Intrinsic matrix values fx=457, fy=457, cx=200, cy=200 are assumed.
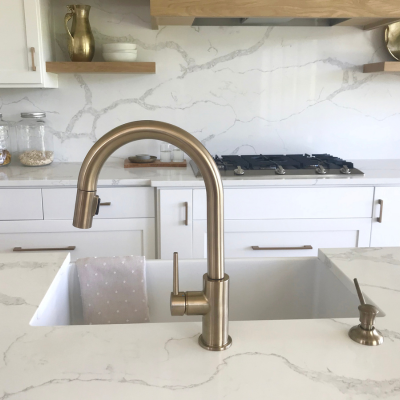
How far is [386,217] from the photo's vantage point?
2.34 m

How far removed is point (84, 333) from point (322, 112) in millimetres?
2299

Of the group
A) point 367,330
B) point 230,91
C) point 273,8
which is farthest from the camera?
point 230,91

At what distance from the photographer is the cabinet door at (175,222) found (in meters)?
2.24

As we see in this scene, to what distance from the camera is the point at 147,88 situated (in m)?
2.70

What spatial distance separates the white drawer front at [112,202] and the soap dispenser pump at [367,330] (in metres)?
1.54

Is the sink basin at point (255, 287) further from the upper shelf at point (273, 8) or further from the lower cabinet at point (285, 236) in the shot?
the upper shelf at point (273, 8)

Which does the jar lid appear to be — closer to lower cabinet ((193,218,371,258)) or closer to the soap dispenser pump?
lower cabinet ((193,218,371,258))

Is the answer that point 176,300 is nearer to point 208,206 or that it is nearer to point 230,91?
point 208,206

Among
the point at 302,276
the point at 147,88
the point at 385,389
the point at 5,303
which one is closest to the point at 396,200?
the point at 302,276

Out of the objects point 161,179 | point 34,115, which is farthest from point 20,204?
point 161,179

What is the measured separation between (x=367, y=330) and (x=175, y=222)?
1.49 metres

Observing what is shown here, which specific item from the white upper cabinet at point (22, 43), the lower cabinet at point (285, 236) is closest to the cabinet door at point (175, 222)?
the lower cabinet at point (285, 236)

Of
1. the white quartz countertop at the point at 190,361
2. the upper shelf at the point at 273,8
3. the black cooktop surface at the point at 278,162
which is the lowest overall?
the white quartz countertop at the point at 190,361

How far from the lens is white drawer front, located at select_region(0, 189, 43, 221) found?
2.22 meters
